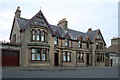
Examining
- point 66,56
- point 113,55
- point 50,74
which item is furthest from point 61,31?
point 113,55

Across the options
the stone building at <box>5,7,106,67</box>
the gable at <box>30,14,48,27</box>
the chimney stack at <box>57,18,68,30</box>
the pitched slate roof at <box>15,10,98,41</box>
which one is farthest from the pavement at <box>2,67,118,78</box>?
the chimney stack at <box>57,18,68,30</box>

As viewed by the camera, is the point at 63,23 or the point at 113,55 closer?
the point at 63,23

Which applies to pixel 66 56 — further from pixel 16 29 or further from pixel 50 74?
pixel 50 74

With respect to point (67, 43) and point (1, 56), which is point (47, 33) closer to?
point (67, 43)

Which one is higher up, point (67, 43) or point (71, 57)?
point (67, 43)

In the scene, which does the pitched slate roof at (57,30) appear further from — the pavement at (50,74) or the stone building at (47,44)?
the pavement at (50,74)

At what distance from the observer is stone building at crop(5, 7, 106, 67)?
24.8 m

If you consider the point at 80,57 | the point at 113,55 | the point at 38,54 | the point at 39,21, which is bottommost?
the point at 113,55

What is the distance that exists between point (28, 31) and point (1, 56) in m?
6.23

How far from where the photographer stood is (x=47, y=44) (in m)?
27.0

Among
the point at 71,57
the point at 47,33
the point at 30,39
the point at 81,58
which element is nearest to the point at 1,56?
the point at 30,39

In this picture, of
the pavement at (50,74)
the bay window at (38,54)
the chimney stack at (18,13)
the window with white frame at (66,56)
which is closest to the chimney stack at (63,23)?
the window with white frame at (66,56)

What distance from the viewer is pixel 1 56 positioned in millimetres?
21891

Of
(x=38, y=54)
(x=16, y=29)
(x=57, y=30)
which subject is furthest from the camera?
(x=57, y=30)
